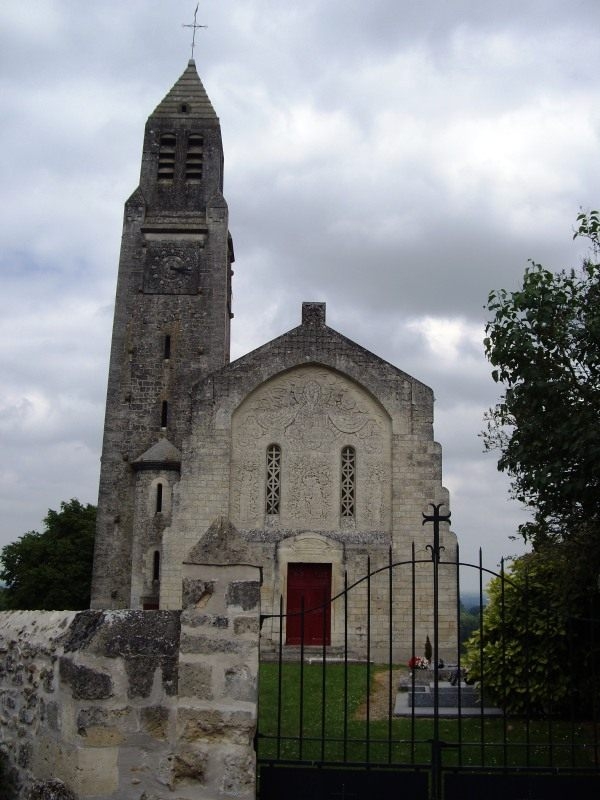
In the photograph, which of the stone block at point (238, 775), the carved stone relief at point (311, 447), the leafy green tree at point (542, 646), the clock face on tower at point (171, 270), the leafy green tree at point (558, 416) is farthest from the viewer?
the clock face on tower at point (171, 270)

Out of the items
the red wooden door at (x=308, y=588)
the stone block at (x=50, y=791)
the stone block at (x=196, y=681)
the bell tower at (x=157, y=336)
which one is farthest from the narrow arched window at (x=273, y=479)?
the stone block at (x=196, y=681)

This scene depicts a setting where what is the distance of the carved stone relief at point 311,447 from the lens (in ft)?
87.2

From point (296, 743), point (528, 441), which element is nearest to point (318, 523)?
point (296, 743)

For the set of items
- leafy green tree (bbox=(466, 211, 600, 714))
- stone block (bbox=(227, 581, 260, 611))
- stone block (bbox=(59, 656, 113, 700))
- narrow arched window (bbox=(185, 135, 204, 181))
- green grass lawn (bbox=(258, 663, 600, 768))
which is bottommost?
green grass lawn (bbox=(258, 663, 600, 768))

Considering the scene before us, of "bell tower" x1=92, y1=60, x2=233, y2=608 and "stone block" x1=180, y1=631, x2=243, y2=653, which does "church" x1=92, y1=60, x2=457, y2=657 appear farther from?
"stone block" x1=180, y1=631, x2=243, y2=653

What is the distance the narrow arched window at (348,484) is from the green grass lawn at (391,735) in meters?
8.75

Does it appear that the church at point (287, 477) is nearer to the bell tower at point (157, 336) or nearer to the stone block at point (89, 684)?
the bell tower at point (157, 336)

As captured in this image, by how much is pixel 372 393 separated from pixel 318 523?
13.9 ft

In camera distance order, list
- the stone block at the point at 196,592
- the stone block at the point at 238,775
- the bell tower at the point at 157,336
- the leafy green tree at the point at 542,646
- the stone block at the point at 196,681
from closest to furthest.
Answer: the stone block at the point at 238,775
the stone block at the point at 196,681
the stone block at the point at 196,592
the leafy green tree at the point at 542,646
the bell tower at the point at 157,336

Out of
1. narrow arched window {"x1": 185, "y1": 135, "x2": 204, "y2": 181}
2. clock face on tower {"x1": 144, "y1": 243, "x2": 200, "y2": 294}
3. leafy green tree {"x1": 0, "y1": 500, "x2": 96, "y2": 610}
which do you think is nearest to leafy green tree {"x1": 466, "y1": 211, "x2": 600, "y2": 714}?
Result: clock face on tower {"x1": 144, "y1": 243, "x2": 200, "y2": 294}

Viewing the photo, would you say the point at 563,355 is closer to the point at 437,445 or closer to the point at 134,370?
the point at 437,445

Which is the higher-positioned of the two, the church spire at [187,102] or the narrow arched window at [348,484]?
the church spire at [187,102]

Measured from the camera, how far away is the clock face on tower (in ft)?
105

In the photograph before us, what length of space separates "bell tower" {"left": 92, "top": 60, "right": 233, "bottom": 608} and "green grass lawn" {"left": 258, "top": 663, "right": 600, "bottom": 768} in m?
11.6
